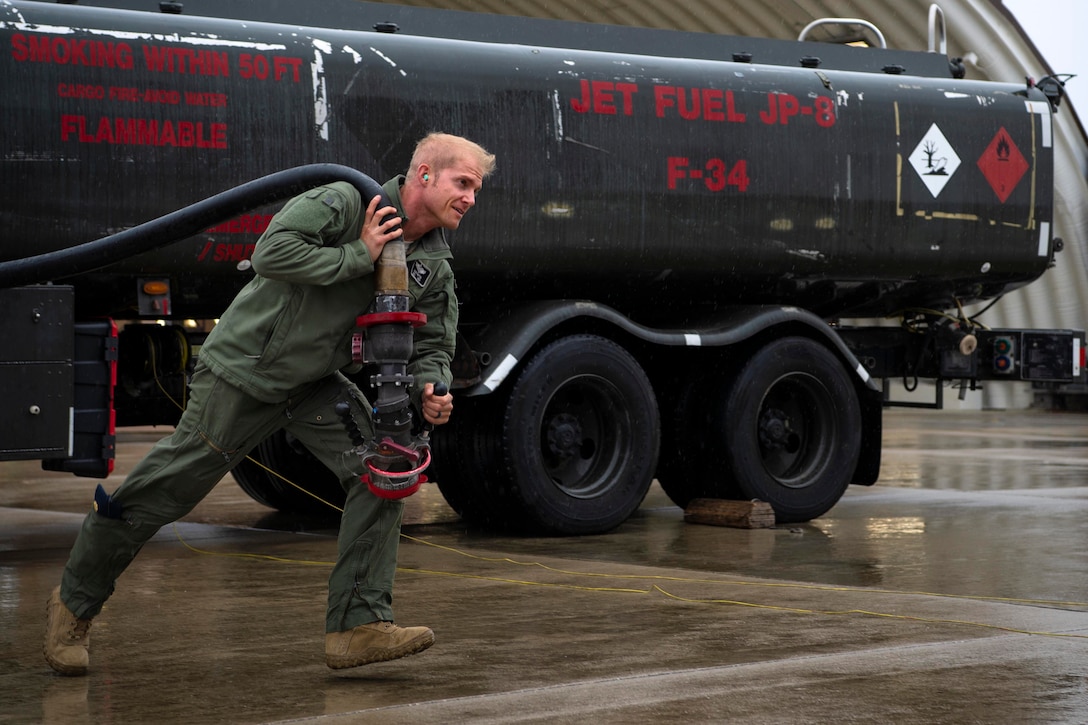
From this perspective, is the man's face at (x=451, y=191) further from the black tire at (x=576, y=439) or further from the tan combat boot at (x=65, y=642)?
the black tire at (x=576, y=439)

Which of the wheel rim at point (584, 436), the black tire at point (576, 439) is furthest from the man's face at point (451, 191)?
the wheel rim at point (584, 436)

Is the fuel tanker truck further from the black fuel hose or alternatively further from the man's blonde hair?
the man's blonde hair

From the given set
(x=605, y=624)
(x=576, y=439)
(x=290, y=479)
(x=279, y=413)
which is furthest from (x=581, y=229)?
(x=279, y=413)

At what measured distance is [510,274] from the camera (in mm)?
9227

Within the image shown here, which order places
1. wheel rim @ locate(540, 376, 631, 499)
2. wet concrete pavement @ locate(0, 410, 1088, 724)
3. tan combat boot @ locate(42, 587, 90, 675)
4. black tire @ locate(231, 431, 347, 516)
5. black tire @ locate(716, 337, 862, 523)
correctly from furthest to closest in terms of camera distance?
black tire @ locate(231, 431, 347, 516) < black tire @ locate(716, 337, 862, 523) < wheel rim @ locate(540, 376, 631, 499) < tan combat boot @ locate(42, 587, 90, 675) < wet concrete pavement @ locate(0, 410, 1088, 724)

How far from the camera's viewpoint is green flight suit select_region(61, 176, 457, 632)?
5.14 m

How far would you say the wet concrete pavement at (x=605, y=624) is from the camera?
476 centimetres

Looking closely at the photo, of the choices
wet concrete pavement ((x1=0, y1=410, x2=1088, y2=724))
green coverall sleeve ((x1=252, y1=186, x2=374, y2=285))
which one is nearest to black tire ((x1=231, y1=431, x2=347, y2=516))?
wet concrete pavement ((x1=0, y1=410, x2=1088, y2=724))

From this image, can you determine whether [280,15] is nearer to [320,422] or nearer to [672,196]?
[672,196]

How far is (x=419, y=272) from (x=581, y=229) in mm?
4038

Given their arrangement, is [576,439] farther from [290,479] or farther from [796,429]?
[290,479]

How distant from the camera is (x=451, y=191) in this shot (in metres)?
5.25

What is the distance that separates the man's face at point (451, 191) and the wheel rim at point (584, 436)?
426cm

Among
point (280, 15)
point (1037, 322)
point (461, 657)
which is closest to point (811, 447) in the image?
point (280, 15)
